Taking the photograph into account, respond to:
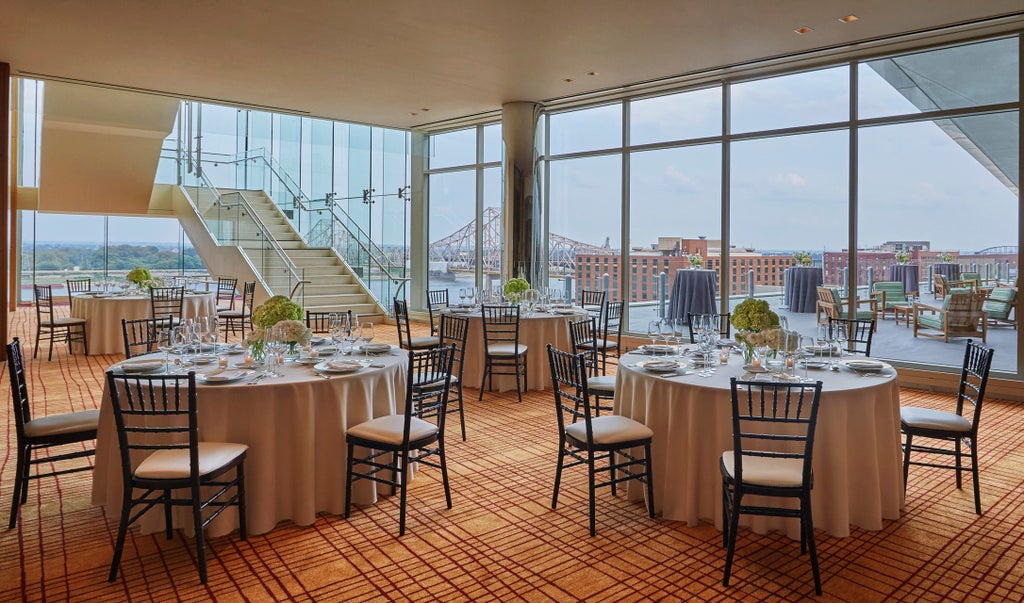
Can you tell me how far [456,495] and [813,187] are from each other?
6474 mm

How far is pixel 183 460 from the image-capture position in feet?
10.7

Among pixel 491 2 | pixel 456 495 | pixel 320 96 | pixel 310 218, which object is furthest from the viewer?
pixel 310 218

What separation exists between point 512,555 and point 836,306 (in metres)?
6.47

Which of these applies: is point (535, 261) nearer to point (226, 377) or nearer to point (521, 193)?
point (521, 193)

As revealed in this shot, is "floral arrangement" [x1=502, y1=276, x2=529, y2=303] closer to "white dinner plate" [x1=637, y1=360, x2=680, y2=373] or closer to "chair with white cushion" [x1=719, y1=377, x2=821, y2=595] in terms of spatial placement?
"white dinner plate" [x1=637, y1=360, x2=680, y2=373]

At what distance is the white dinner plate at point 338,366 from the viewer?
156 inches

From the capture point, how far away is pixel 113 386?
10.6ft

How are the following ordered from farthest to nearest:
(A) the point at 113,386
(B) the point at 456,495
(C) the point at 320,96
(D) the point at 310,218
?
1. (D) the point at 310,218
2. (C) the point at 320,96
3. (B) the point at 456,495
4. (A) the point at 113,386

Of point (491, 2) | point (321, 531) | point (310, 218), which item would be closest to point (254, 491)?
point (321, 531)

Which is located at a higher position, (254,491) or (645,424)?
(645,424)

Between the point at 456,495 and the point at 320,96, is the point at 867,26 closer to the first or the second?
A: the point at 456,495

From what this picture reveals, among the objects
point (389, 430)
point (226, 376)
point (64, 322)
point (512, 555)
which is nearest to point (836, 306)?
point (512, 555)

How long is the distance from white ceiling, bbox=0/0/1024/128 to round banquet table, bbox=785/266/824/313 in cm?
276

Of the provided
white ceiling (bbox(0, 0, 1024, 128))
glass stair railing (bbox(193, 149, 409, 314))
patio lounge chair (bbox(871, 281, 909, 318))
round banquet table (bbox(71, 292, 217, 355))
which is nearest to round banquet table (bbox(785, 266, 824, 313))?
patio lounge chair (bbox(871, 281, 909, 318))
